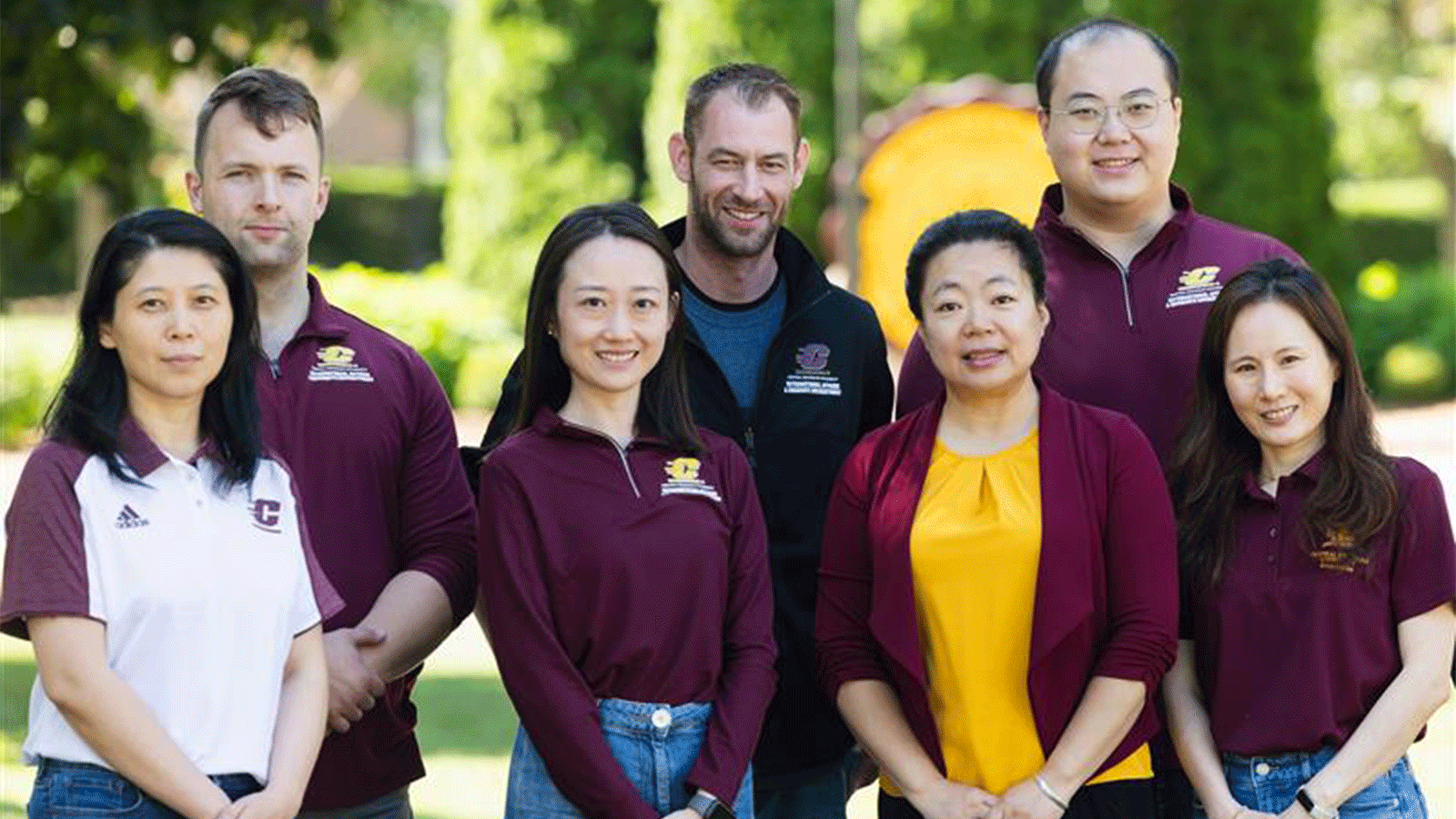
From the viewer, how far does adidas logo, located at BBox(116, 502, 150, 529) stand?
3.81 m

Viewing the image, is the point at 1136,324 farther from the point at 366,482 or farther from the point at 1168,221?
the point at 366,482

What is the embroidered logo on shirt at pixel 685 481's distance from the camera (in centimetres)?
432

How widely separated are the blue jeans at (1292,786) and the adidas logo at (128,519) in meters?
2.11

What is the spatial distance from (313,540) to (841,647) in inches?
41.8

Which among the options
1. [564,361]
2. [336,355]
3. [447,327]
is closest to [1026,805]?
[564,361]

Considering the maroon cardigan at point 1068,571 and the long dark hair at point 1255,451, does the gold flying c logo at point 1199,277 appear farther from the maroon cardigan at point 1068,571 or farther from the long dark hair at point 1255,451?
the maroon cardigan at point 1068,571

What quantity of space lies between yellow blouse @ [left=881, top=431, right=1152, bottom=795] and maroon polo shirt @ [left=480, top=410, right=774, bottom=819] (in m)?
0.34

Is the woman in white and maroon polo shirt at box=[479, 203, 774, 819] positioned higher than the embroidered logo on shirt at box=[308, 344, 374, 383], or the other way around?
the embroidered logo on shirt at box=[308, 344, 374, 383]

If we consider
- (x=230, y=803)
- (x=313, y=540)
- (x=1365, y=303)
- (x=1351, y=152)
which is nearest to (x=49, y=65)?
(x=313, y=540)

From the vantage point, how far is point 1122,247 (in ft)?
16.5

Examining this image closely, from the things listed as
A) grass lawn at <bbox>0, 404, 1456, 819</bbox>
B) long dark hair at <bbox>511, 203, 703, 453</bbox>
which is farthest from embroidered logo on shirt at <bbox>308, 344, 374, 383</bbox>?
grass lawn at <bbox>0, 404, 1456, 819</bbox>

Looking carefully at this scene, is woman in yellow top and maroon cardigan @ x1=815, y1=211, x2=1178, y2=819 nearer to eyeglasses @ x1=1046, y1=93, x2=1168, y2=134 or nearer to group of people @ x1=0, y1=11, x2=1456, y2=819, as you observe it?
group of people @ x1=0, y1=11, x2=1456, y2=819

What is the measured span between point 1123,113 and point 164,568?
235cm

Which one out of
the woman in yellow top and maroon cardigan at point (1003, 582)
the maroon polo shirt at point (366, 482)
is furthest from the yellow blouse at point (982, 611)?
the maroon polo shirt at point (366, 482)
